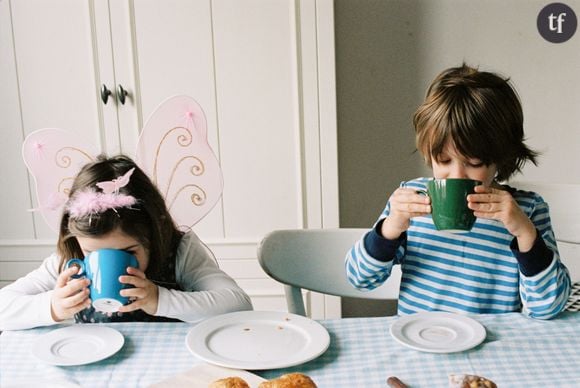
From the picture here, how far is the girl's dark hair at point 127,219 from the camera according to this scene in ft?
3.73

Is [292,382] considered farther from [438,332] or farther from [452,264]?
[452,264]

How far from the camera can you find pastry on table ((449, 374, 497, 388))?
0.79 metres

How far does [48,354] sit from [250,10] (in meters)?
1.41

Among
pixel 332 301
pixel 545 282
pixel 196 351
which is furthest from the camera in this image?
pixel 332 301

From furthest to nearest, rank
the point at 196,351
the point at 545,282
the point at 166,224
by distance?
the point at 166,224 < the point at 545,282 < the point at 196,351

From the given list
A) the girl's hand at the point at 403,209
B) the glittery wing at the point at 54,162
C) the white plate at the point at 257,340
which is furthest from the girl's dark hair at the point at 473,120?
the glittery wing at the point at 54,162

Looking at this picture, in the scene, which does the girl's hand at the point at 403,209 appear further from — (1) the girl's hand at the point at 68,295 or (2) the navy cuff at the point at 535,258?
(1) the girl's hand at the point at 68,295

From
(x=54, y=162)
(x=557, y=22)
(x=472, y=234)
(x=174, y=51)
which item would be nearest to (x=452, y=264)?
(x=472, y=234)

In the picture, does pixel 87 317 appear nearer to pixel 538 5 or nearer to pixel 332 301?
pixel 332 301

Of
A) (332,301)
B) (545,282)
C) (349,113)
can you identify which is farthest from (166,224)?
(349,113)

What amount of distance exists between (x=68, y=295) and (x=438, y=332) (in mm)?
602

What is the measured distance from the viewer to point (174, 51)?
2064mm

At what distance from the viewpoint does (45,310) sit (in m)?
1.05

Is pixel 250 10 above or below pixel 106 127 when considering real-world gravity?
above
